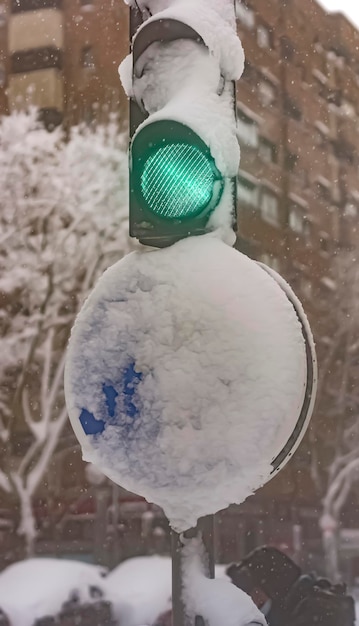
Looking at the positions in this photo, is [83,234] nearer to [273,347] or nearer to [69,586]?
[69,586]

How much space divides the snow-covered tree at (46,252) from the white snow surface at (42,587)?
143 centimetres

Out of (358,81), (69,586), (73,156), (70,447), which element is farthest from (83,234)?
(358,81)

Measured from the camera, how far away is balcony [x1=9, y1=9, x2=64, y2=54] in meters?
23.8

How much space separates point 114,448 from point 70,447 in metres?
17.3

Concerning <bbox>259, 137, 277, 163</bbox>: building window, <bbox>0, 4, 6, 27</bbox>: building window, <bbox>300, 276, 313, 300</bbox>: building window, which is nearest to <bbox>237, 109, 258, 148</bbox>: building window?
<bbox>259, 137, 277, 163</bbox>: building window

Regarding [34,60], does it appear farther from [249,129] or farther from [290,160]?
[290,160]

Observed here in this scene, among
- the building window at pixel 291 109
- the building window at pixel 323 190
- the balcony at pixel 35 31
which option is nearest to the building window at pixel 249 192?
the building window at pixel 323 190

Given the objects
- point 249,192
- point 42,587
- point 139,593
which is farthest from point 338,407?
point 42,587

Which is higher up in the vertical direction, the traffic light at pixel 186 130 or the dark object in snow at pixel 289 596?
the traffic light at pixel 186 130

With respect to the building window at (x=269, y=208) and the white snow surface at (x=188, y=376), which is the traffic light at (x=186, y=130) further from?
the building window at (x=269, y=208)

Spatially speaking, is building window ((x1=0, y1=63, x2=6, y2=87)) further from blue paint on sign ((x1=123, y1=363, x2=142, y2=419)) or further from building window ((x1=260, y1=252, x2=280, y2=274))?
blue paint on sign ((x1=123, y1=363, x2=142, y2=419))

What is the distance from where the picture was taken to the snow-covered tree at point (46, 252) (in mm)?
18328

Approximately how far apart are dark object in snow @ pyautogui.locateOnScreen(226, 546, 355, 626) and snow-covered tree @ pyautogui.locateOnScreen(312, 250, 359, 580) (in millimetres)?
8102

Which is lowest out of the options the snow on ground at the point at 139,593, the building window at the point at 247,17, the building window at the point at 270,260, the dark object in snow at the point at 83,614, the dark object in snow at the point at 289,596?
the snow on ground at the point at 139,593
